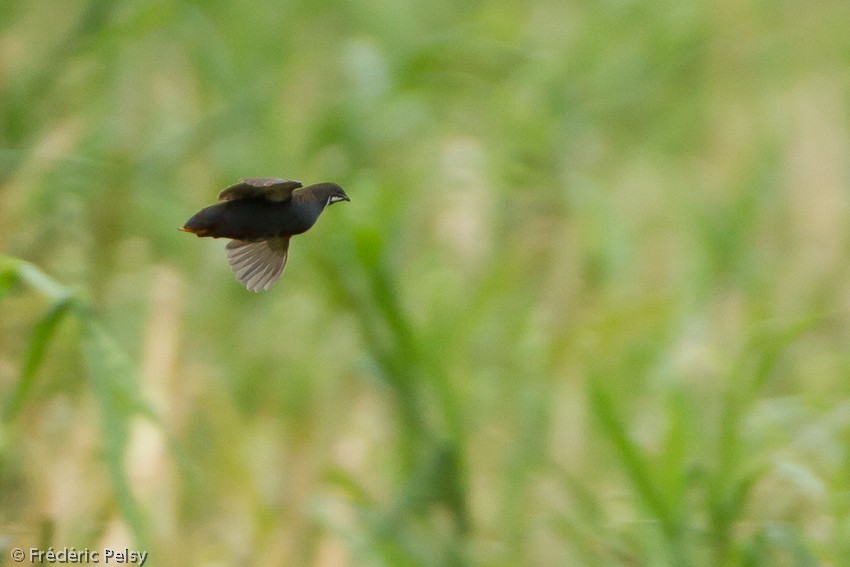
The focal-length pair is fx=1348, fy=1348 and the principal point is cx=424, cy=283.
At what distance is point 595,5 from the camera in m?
4.27

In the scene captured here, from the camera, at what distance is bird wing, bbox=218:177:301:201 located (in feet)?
4.10

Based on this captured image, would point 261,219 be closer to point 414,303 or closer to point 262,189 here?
point 262,189

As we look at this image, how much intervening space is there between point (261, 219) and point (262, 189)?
0.06 metres

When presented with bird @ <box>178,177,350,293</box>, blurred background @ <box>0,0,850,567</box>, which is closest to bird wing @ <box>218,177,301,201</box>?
bird @ <box>178,177,350,293</box>

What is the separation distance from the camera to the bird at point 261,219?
1.29 meters

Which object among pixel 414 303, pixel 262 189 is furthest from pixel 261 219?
pixel 414 303

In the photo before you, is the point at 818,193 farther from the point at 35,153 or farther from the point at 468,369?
the point at 35,153

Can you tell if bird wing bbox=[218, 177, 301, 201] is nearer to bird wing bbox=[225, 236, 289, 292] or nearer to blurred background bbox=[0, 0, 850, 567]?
bird wing bbox=[225, 236, 289, 292]

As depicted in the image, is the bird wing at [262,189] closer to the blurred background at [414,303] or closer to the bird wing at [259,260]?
the bird wing at [259,260]

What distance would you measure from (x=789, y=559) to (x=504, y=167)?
141 centimetres

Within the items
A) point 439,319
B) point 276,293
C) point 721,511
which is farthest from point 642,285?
point 721,511

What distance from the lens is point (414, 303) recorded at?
10.1 feet

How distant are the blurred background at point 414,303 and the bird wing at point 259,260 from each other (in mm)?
297

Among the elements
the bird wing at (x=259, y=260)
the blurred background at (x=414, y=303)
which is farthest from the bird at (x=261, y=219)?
the blurred background at (x=414, y=303)
